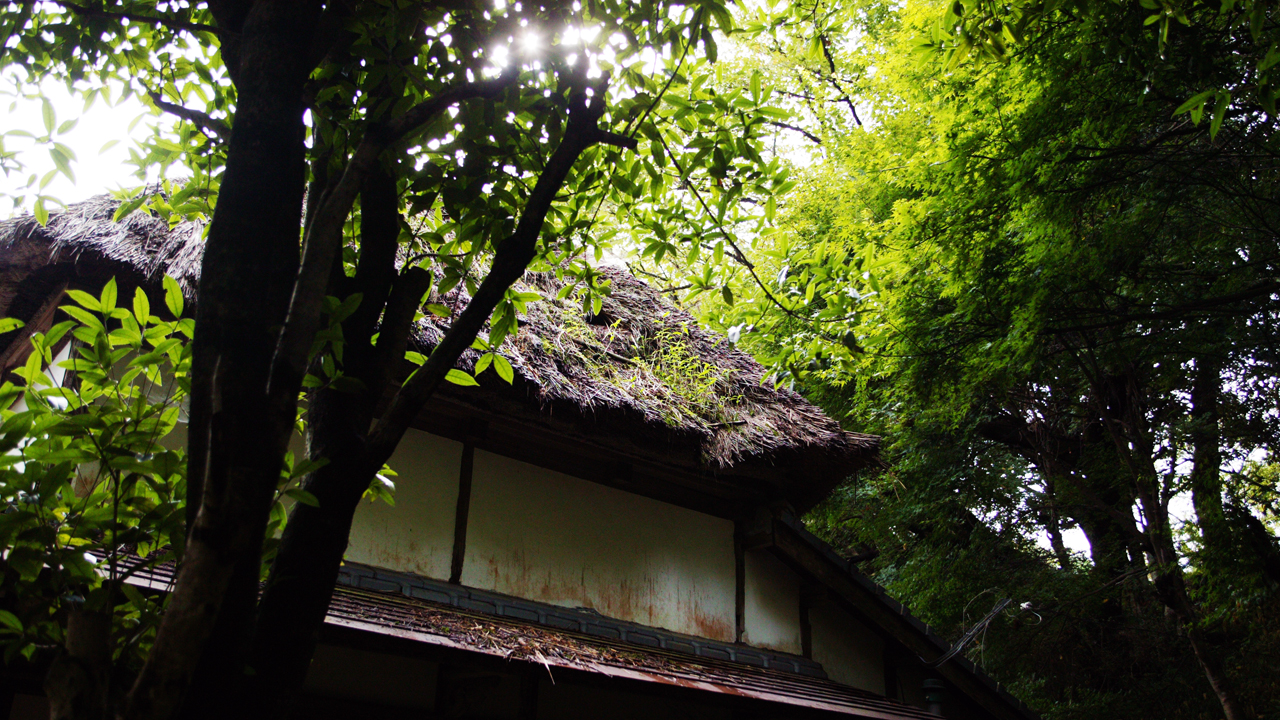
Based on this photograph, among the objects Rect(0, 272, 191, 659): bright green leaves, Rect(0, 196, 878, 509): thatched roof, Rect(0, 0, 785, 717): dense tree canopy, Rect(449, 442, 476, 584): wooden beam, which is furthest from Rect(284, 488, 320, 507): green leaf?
Rect(449, 442, 476, 584): wooden beam

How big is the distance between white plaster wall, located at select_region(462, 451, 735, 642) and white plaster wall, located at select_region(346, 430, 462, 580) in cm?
18

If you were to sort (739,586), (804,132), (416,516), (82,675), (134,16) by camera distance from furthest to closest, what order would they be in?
1. (804,132)
2. (739,586)
3. (416,516)
4. (134,16)
5. (82,675)

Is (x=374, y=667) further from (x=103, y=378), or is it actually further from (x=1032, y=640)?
(x=1032, y=640)

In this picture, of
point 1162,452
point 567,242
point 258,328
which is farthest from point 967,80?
point 258,328

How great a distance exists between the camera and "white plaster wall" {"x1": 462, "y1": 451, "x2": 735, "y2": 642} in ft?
17.4

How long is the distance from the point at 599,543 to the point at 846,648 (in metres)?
2.64

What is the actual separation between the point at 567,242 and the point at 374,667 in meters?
2.94

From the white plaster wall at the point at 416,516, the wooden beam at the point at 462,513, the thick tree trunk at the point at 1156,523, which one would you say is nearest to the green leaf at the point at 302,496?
the white plaster wall at the point at 416,516

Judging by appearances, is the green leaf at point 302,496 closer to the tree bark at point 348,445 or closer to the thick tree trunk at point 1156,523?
the tree bark at point 348,445

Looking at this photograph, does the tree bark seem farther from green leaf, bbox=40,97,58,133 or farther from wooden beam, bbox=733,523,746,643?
wooden beam, bbox=733,523,746,643

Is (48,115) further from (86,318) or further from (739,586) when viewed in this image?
(739,586)

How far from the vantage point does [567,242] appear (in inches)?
118

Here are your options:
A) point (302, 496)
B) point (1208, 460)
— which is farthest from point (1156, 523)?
point (302, 496)

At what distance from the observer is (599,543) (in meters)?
5.77
